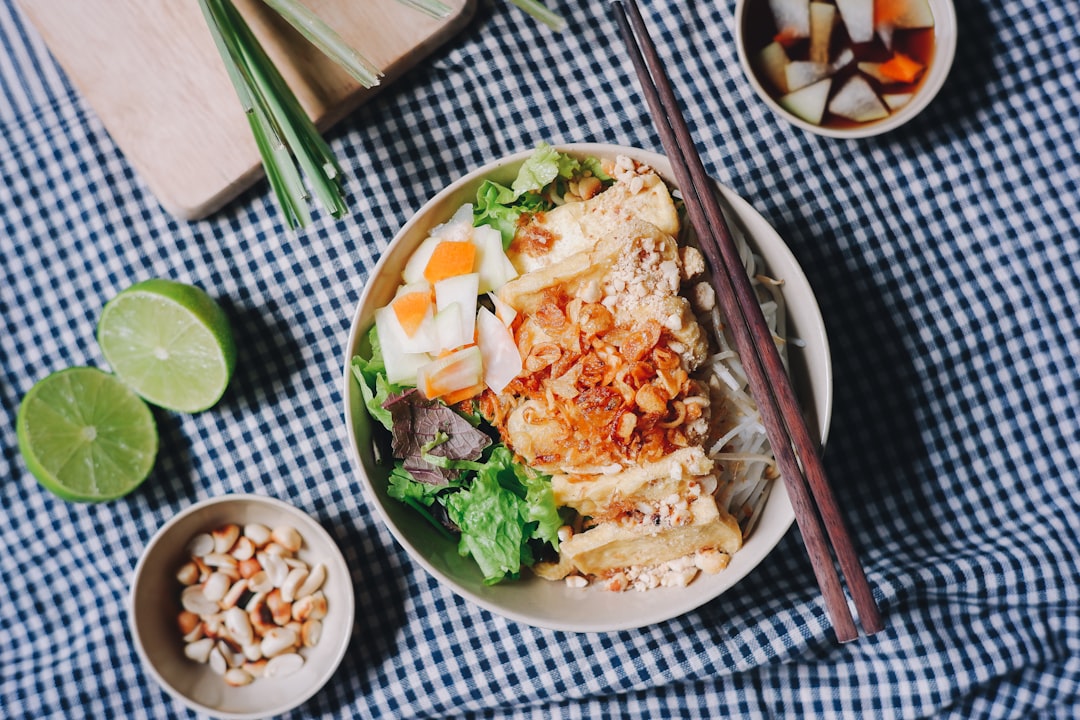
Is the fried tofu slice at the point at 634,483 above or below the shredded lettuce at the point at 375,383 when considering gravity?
above

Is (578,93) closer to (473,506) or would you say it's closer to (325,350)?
(325,350)

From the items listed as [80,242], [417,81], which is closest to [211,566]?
[80,242]

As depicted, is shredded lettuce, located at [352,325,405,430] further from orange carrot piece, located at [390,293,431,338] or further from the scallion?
the scallion

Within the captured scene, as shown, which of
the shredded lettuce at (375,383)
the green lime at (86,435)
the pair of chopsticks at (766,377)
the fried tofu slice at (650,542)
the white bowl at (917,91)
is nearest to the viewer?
the pair of chopsticks at (766,377)

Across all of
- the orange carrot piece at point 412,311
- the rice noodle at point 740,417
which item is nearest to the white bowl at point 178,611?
the orange carrot piece at point 412,311

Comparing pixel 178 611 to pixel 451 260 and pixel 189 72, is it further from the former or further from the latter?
pixel 189 72

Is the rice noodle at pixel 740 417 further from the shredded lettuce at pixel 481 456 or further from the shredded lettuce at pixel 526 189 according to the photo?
the shredded lettuce at pixel 481 456

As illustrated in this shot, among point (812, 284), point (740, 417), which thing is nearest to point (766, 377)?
point (740, 417)

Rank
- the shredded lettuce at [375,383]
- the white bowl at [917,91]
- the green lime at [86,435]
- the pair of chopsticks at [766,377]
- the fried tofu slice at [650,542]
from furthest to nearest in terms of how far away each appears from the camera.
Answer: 1. the green lime at [86,435]
2. the white bowl at [917,91]
3. the shredded lettuce at [375,383]
4. the fried tofu slice at [650,542]
5. the pair of chopsticks at [766,377]
